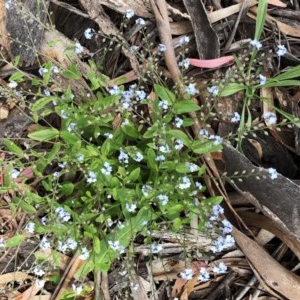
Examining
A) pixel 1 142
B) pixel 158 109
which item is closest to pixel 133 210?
pixel 158 109

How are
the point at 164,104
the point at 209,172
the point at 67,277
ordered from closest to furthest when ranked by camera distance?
the point at 164,104, the point at 209,172, the point at 67,277

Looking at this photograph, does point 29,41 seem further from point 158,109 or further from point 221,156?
point 221,156

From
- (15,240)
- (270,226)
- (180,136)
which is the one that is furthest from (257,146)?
(15,240)

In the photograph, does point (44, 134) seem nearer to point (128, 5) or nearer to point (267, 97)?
point (128, 5)

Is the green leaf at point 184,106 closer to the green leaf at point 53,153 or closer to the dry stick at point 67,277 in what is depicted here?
the green leaf at point 53,153

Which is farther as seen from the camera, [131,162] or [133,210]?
[131,162]

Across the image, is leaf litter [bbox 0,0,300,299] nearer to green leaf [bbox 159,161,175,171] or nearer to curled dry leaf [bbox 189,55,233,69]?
curled dry leaf [bbox 189,55,233,69]
